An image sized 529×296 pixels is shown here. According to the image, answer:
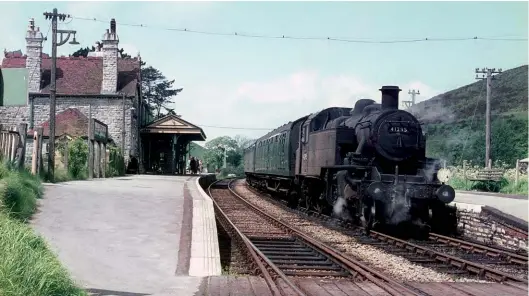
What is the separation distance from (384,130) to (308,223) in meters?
3.53

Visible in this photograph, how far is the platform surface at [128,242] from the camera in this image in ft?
23.5

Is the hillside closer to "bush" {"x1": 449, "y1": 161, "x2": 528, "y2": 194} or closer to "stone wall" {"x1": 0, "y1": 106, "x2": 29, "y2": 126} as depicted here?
"bush" {"x1": 449, "y1": 161, "x2": 528, "y2": 194}

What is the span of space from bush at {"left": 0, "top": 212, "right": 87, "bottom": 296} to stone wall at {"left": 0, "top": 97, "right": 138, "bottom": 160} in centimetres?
3494

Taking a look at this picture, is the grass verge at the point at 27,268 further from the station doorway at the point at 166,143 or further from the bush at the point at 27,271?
the station doorway at the point at 166,143

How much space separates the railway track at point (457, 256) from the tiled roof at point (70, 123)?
2831 centimetres

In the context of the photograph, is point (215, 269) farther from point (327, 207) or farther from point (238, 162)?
point (238, 162)

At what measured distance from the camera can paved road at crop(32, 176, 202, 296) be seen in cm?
712

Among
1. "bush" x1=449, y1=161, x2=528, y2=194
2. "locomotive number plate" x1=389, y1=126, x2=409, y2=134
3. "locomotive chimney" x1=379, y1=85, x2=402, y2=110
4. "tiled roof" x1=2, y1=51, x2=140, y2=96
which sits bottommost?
"bush" x1=449, y1=161, x2=528, y2=194

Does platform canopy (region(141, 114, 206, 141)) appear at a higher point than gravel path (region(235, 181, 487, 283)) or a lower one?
higher

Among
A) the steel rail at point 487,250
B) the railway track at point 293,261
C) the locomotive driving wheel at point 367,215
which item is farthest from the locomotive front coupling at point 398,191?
the railway track at point 293,261

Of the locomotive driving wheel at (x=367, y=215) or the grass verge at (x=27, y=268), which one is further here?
the locomotive driving wheel at (x=367, y=215)

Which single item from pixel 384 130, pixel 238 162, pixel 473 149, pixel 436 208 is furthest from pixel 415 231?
pixel 238 162

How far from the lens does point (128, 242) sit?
9.37 metres

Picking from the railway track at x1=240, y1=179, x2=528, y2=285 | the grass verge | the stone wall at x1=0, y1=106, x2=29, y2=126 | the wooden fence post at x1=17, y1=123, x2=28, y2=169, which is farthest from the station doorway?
the grass verge
